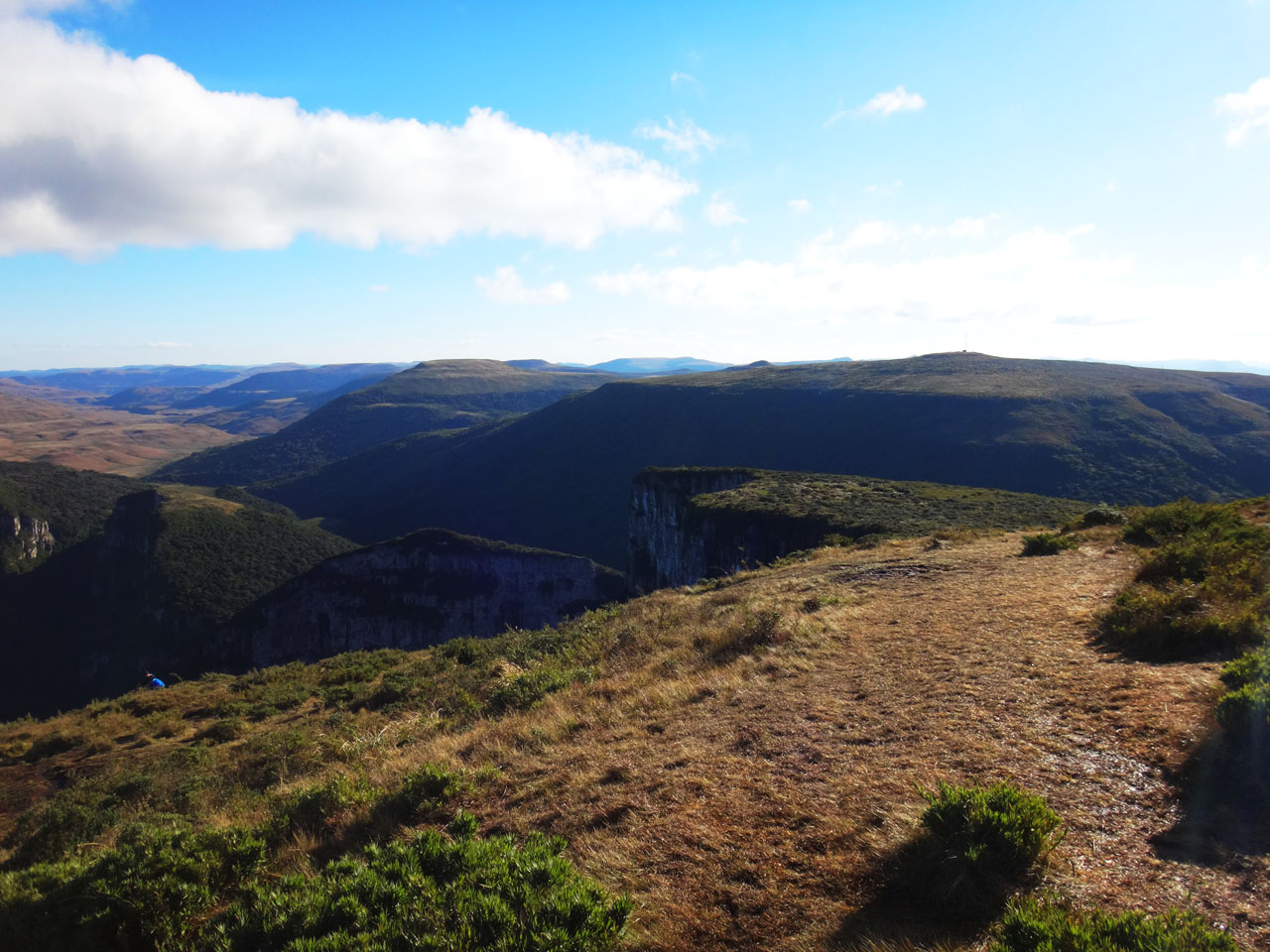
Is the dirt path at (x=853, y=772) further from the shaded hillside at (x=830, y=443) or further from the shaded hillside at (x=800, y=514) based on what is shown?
the shaded hillside at (x=830, y=443)

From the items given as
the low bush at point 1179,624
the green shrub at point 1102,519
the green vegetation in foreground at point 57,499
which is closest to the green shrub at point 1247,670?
the low bush at point 1179,624

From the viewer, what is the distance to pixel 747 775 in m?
5.91

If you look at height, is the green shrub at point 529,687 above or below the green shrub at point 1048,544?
below

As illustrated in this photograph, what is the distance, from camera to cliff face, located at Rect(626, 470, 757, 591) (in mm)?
39594

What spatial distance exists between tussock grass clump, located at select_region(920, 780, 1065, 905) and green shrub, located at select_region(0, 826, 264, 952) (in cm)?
572

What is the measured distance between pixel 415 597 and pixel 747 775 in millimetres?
65217

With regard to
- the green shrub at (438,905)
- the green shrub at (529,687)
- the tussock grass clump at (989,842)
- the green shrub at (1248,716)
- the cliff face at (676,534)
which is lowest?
the cliff face at (676,534)

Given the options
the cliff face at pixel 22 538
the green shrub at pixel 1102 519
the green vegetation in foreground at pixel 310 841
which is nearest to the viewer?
the green vegetation in foreground at pixel 310 841

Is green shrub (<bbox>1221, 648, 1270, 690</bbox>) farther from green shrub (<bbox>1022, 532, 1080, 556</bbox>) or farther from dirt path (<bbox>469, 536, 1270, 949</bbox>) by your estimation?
green shrub (<bbox>1022, 532, 1080, 556</bbox>)

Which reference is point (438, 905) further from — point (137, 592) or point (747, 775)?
point (137, 592)

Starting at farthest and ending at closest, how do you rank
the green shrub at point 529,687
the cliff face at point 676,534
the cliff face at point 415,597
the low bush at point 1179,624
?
the cliff face at point 415,597
the cliff face at point 676,534
the green shrub at point 529,687
the low bush at point 1179,624

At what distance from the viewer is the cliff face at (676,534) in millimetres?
39594

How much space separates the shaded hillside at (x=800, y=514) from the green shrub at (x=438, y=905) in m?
20.7

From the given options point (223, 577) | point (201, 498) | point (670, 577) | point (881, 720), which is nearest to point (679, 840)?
point (881, 720)
